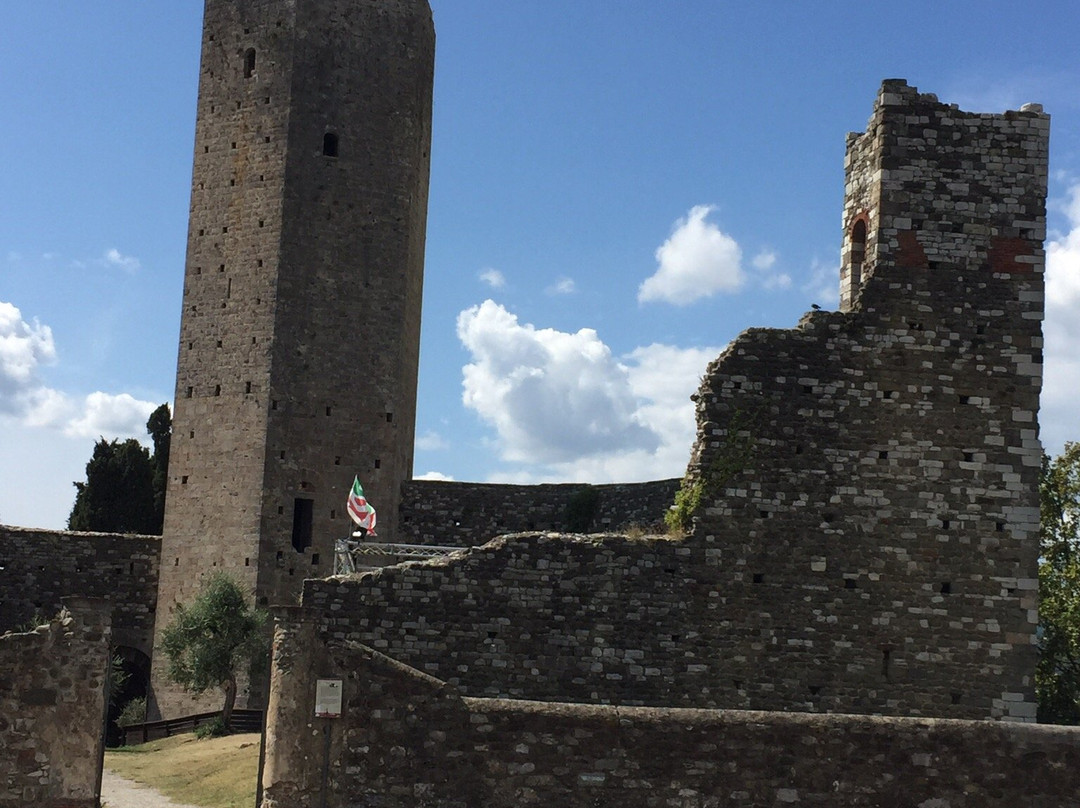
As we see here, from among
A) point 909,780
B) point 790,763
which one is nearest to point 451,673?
point 790,763

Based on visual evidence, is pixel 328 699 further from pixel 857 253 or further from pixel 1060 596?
pixel 1060 596

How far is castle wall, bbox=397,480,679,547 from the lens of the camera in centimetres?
3150

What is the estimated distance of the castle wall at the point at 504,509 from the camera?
31500 millimetres

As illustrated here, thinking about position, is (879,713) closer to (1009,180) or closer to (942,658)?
(942,658)

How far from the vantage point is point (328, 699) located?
16.7m

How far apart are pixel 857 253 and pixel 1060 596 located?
498 inches

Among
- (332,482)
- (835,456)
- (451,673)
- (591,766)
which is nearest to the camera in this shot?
(591,766)

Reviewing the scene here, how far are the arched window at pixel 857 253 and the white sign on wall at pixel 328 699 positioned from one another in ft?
29.2

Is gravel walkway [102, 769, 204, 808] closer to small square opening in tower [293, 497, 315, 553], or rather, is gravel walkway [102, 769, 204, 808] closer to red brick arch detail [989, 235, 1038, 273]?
small square opening in tower [293, 497, 315, 553]

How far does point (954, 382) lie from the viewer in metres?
20.1

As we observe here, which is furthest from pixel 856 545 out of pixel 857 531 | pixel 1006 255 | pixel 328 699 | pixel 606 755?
pixel 328 699

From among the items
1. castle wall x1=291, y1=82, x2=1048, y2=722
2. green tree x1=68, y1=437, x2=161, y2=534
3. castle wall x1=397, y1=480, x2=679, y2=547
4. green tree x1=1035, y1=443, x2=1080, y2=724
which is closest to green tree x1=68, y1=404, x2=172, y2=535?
green tree x1=68, y1=437, x2=161, y2=534

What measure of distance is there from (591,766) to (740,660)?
3.33 m

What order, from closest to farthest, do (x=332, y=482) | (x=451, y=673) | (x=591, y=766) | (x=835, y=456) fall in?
(x=591, y=766), (x=451, y=673), (x=835, y=456), (x=332, y=482)
